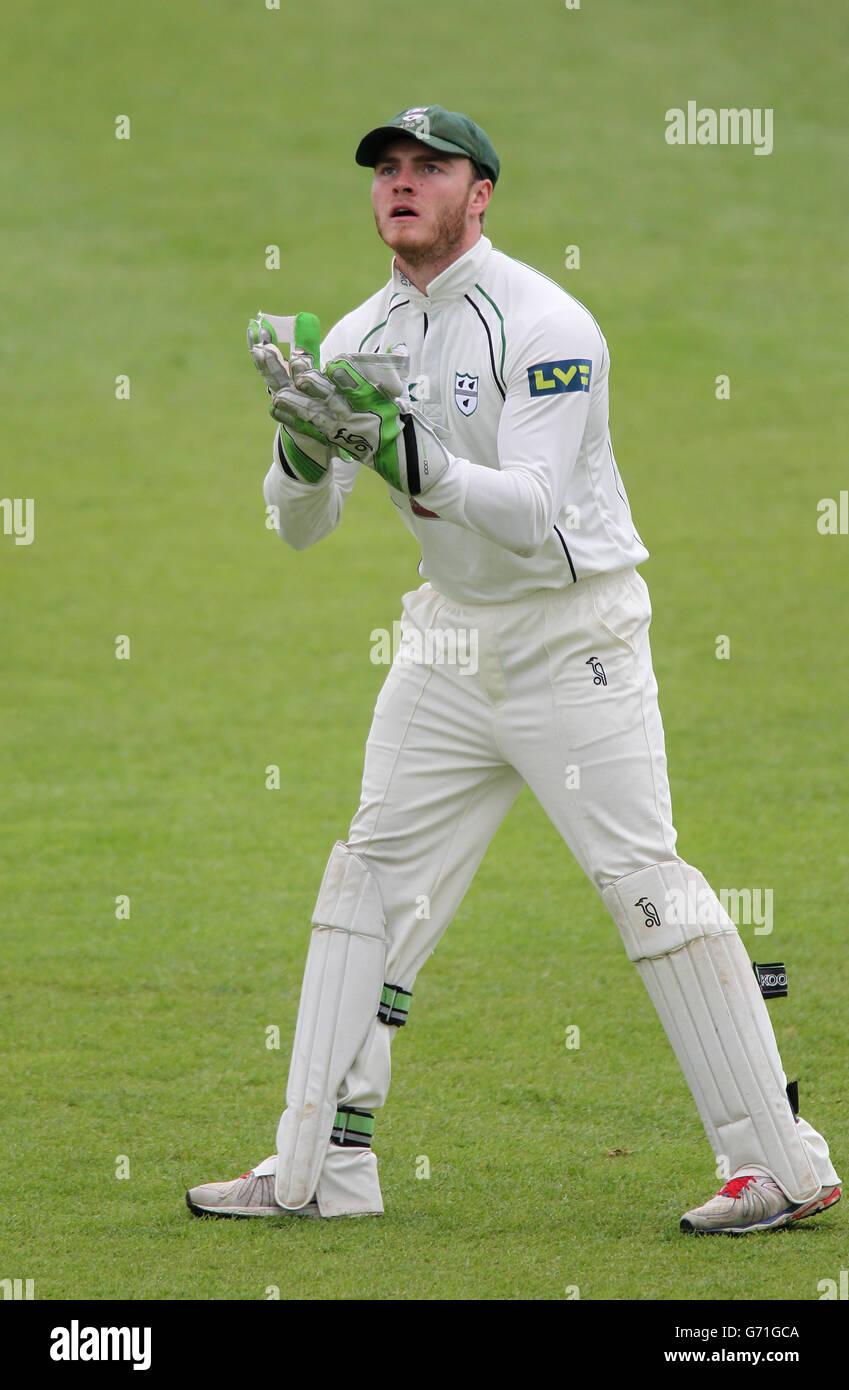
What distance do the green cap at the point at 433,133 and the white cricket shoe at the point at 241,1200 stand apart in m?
2.31

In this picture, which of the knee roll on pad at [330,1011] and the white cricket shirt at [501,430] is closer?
the white cricket shirt at [501,430]

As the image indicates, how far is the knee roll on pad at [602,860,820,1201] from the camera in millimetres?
3990

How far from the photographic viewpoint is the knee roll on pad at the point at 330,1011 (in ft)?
13.7

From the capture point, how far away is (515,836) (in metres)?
7.69

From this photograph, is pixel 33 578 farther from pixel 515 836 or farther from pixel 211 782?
pixel 515 836

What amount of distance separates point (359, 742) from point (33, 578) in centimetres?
361

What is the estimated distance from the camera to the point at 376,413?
3637 millimetres

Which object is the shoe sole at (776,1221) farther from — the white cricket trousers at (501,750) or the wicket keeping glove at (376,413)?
the wicket keeping glove at (376,413)

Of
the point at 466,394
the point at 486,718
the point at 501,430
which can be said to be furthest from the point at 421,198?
the point at 486,718

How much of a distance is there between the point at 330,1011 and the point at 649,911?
2.58 feet

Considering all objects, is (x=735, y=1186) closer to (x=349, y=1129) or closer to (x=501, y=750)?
(x=349, y=1129)

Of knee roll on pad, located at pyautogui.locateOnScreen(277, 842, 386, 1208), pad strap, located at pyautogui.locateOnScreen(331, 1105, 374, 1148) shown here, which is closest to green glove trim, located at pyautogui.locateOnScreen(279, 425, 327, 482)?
knee roll on pad, located at pyautogui.locateOnScreen(277, 842, 386, 1208)
